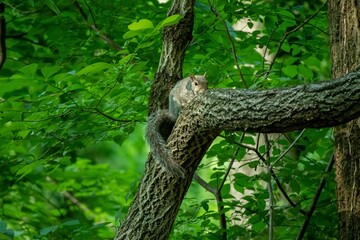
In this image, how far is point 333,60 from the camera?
8.95 feet

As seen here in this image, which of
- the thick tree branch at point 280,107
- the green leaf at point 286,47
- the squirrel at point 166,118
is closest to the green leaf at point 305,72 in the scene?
the green leaf at point 286,47

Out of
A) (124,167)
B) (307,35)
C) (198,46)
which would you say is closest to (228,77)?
(198,46)

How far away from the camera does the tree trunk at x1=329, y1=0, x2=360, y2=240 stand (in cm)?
260

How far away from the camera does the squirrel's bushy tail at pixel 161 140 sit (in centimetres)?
244

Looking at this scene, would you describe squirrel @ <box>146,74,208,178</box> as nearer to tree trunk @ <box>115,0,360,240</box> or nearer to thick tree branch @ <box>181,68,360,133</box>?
tree trunk @ <box>115,0,360,240</box>

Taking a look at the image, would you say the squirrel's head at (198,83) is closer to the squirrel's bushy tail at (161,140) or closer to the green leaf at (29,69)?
the squirrel's bushy tail at (161,140)

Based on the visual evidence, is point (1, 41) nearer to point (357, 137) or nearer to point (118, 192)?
point (118, 192)

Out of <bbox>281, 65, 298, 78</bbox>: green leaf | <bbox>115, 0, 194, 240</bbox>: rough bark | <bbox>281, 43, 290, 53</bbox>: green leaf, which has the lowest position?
<bbox>115, 0, 194, 240</bbox>: rough bark

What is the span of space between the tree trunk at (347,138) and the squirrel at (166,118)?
0.61m

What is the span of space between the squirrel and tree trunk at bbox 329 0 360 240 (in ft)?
2.01

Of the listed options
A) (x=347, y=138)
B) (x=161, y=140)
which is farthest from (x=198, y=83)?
(x=347, y=138)

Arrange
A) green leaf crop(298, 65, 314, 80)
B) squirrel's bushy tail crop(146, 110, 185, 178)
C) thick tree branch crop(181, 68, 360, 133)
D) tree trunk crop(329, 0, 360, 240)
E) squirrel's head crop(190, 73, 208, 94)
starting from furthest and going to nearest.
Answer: green leaf crop(298, 65, 314, 80)
squirrel's head crop(190, 73, 208, 94)
tree trunk crop(329, 0, 360, 240)
squirrel's bushy tail crop(146, 110, 185, 178)
thick tree branch crop(181, 68, 360, 133)

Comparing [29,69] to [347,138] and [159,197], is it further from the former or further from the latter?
[347,138]

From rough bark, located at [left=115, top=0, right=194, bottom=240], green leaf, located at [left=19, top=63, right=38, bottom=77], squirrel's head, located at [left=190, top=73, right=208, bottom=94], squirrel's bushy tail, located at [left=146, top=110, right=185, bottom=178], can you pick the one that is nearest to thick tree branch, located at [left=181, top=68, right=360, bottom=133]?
squirrel's bushy tail, located at [left=146, top=110, right=185, bottom=178]
